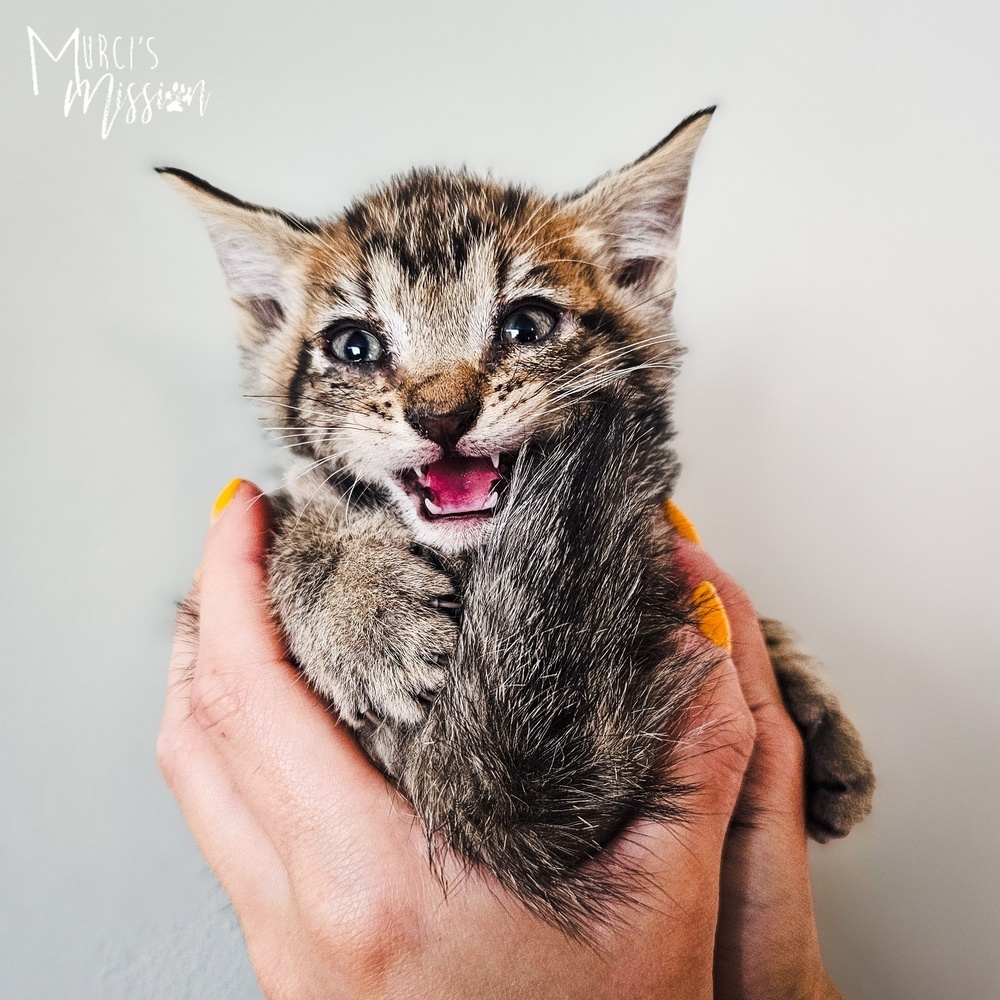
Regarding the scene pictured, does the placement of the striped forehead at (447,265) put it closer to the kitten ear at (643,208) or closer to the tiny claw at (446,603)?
the kitten ear at (643,208)

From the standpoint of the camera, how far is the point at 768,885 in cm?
66

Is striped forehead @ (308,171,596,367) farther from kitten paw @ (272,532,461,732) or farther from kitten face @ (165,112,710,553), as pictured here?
kitten paw @ (272,532,461,732)

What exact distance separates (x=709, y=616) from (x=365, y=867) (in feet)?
1.32

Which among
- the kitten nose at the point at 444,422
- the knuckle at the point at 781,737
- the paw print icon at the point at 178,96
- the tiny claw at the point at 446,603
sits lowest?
the knuckle at the point at 781,737

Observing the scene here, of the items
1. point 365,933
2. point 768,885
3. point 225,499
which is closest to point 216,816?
point 365,933

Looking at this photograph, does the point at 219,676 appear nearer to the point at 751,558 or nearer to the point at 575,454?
the point at 575,454

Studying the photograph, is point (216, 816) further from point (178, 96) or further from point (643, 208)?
point (178, 96)

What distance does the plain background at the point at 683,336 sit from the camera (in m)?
0.81

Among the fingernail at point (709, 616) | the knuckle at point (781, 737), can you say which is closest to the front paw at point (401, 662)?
the fingernail at point (709, 616)

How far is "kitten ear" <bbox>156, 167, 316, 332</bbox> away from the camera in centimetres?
65

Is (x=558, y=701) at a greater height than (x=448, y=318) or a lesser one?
lesser

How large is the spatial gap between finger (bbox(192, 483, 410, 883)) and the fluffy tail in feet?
0.27

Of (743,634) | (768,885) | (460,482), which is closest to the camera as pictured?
(460,482)

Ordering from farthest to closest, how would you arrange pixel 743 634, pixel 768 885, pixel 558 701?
1. pixel 743 634
2. pixel 768 885
3. pixel 558 701
